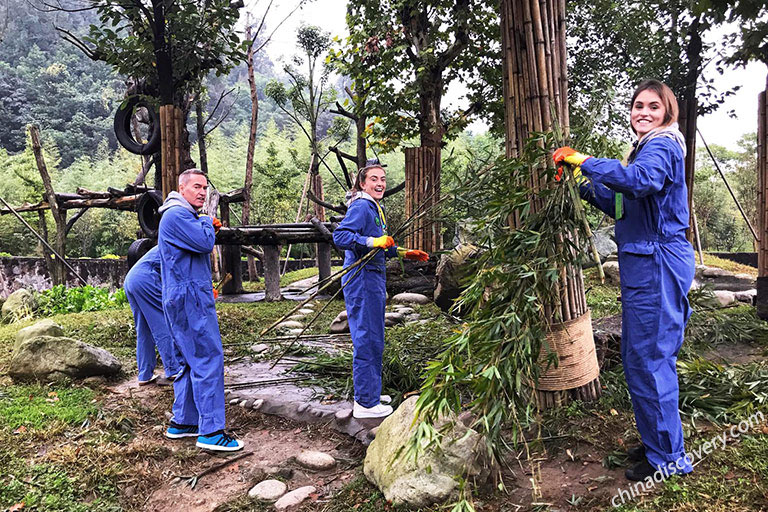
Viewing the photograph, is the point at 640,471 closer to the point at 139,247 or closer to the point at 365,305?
the point at 365,305

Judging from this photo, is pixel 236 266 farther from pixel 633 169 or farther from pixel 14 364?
pixel 633 169

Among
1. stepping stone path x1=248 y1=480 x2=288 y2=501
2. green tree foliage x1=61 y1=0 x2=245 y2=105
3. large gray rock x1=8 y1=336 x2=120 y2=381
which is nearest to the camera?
stepping stone path x1=248 y1=480 x2=288 y2=501

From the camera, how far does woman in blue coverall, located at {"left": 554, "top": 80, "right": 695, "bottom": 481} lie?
7.14ft

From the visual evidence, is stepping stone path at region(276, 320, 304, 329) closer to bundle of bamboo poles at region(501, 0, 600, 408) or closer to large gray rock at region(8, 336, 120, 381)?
large gray rock at region(8, 336, 120, 381)

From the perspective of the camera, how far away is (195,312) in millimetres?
3385

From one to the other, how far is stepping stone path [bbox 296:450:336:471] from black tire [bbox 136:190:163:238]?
14.7 feet

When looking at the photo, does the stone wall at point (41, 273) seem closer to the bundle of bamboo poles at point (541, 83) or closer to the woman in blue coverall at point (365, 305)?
the woman in blue coverall at point (365, 305)

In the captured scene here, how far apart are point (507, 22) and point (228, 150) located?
25.7 meters

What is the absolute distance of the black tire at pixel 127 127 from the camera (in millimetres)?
6039

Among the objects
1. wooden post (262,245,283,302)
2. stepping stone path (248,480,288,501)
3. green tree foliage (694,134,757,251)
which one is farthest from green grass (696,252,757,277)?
stepping stone path (248,480,288,501)

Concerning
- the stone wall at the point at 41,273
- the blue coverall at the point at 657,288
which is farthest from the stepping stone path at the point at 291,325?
the stone wall at the point at 41,273

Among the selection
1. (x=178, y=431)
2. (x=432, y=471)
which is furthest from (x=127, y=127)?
(x=432, y=471)

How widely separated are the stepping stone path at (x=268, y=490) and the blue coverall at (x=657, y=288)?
1.79m

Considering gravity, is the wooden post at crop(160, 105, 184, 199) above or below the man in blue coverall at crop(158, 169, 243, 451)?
above
